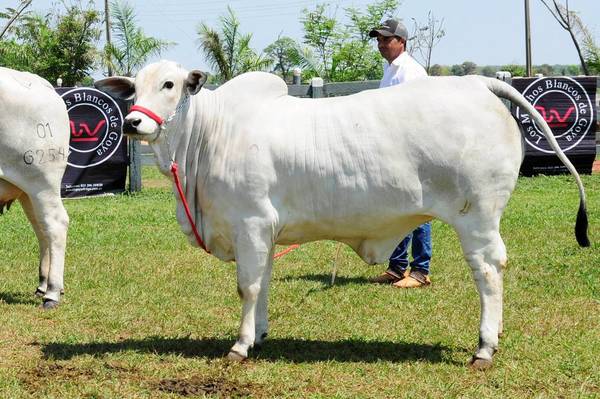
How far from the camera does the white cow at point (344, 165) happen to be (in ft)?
19.0

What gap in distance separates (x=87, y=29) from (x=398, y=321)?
3507 centimetres

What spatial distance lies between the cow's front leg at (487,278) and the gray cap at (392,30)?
2.97 metres

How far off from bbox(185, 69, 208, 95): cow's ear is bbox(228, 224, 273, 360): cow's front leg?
96 cm

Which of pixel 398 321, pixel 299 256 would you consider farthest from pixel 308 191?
pixel 299 256

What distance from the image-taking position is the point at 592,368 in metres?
5.72

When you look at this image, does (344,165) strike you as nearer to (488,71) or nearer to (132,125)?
(132,125)

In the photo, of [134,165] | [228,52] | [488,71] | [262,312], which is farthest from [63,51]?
[488,71]

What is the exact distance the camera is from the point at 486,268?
19.1ft

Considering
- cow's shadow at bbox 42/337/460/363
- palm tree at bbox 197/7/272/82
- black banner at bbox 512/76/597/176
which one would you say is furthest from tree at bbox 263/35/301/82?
cow's shadow at bbox 42/337/460/363

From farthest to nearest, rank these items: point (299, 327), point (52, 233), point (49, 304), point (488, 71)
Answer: point (488, 71) < point (52, 233) < point (49, 304) < point (299, 327)

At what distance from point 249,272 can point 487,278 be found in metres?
1.52

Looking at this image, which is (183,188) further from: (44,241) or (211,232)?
(44,241)

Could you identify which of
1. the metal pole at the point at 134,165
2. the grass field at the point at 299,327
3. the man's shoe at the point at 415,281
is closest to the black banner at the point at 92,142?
the metal pole at the point at 134,165

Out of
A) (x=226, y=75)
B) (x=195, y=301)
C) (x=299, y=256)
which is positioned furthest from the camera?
(x=226, y=75)
